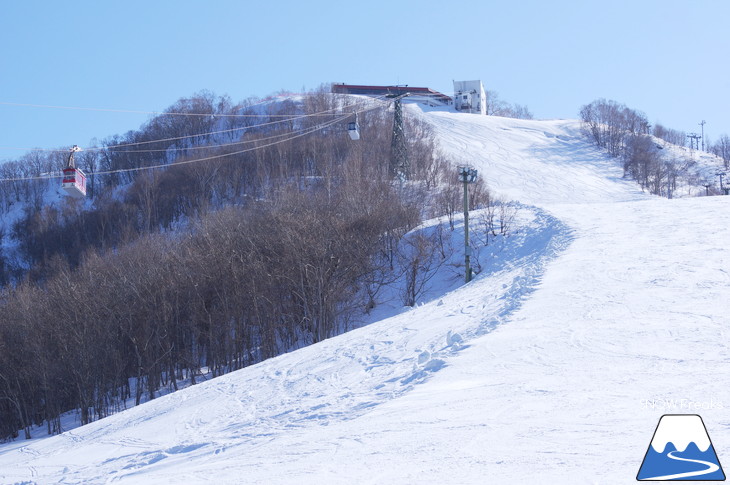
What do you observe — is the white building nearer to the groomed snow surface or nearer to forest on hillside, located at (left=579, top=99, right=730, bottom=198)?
forest on hillside, located at (left=579, top=99, right=730, bottom=198)

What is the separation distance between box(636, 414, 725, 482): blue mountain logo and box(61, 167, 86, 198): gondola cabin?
12837 millimetres

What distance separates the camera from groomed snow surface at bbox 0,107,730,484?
336 inches

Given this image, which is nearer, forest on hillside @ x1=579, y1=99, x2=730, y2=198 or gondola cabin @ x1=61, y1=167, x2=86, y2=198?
gondola cabin @ x1=61, y1=167, x2=86, y2=198

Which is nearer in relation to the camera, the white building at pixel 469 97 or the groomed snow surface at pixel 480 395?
the groomed snow surface at pixel 480 395

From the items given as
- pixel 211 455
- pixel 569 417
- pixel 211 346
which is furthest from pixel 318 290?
pixel 569 417

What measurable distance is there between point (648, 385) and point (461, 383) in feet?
10.4

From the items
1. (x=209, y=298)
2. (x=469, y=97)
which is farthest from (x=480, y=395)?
(x=469, y=97)

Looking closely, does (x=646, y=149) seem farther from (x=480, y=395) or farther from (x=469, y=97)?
(x=480, y=395)

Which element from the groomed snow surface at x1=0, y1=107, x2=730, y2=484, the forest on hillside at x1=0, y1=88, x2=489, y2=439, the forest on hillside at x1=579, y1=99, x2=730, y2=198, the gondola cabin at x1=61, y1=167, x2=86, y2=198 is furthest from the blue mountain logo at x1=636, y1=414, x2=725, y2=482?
the forest on hillside at x1=579, y1=99, x2=730, y2=198

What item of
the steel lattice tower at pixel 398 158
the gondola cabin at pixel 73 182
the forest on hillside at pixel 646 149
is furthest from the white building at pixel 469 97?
the gondola cabin at pixel 73 182

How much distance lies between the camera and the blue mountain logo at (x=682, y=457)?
22.5 ft

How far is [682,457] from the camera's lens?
7145 millimetres

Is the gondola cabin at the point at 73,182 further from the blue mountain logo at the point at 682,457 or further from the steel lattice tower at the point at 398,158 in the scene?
Result: the steel lattice tower at the point at 398,158

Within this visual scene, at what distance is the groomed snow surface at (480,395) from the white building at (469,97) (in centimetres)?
8865
